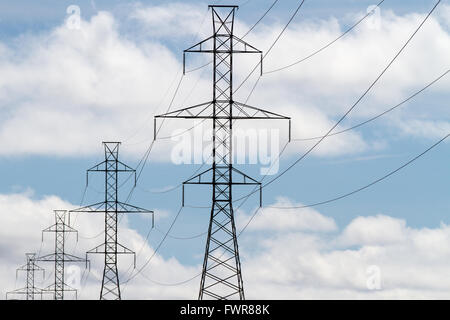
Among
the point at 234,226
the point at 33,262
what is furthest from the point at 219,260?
the point at 33,262

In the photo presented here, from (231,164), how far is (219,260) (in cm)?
458
